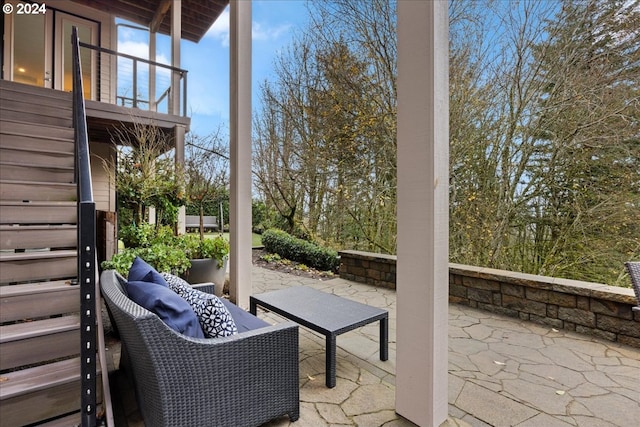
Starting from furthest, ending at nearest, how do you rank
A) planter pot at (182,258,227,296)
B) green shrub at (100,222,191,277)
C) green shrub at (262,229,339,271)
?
green shrub at (262,229,339,271)
planter pot at (182,258,227,296)
green shrub at (100,222,191,277)

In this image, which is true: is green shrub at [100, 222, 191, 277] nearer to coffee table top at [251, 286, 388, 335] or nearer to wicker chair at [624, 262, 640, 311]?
coffee table top at [251, 286, 388, 335]

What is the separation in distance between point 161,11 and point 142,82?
5.58 feet

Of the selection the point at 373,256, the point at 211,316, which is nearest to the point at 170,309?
the point at 211,316

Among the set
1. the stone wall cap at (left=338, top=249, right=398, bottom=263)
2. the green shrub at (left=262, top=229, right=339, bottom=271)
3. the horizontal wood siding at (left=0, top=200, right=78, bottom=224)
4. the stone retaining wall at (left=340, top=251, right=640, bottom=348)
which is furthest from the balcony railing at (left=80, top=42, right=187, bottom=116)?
the stone retaining wall at (left=340, top=251, right=640, bottom=348)

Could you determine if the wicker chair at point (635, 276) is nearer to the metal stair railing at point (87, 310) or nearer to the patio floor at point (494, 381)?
the patio floor at point (494, 381)

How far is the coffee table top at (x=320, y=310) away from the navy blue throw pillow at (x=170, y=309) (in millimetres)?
879

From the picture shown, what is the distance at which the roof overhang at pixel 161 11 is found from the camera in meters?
7.18

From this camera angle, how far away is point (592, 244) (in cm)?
389

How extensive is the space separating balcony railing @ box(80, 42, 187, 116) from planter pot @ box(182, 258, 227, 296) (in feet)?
11.9

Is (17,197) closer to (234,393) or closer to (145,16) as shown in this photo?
(234,393)

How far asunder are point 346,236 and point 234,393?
554 cm

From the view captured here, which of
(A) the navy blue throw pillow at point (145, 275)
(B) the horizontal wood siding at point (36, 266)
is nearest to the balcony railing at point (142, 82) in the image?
(B) the horizontal wood siding at point (36, 266)

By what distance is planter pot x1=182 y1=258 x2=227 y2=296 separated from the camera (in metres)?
Answer: 4.09

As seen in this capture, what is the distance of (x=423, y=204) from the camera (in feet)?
5.82
